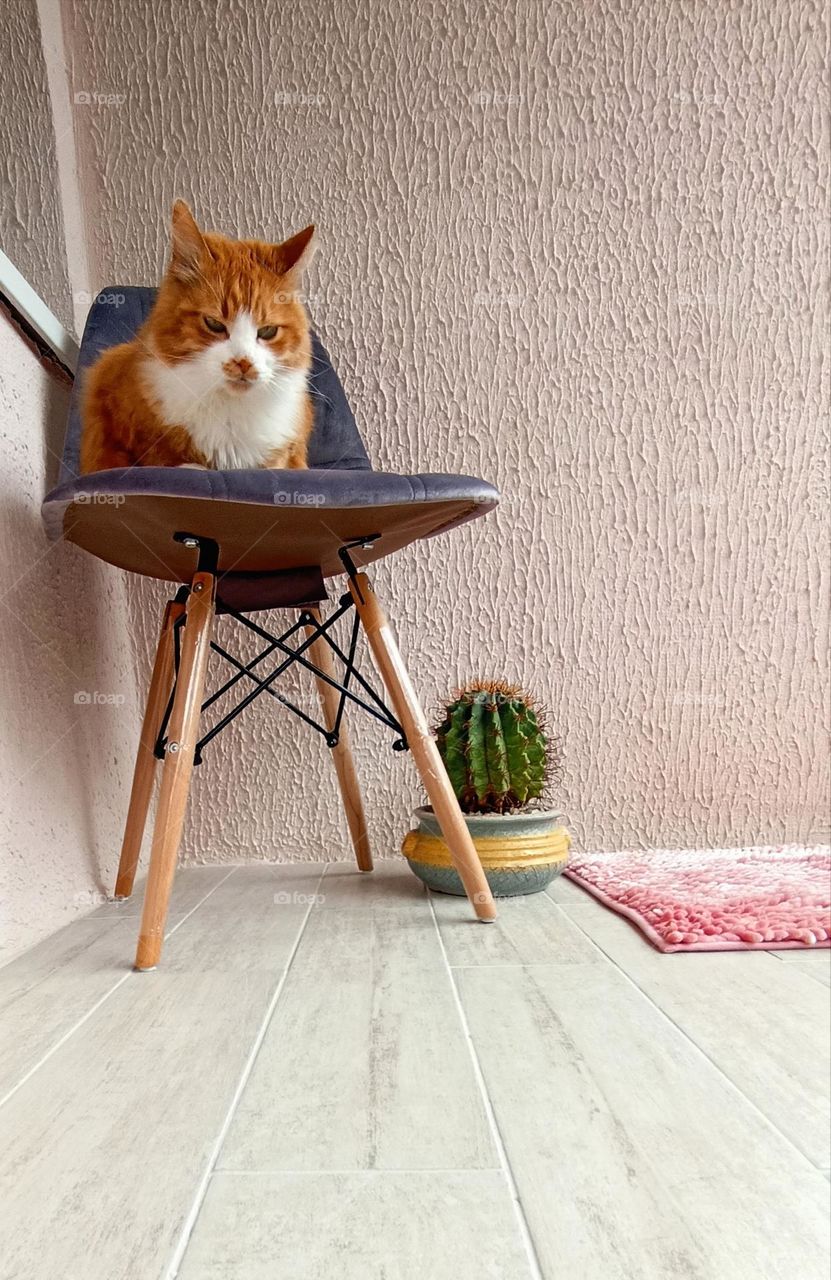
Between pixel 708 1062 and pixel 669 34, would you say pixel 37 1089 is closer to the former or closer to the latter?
pixel 708 1062

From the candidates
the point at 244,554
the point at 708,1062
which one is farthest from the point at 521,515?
the point at 708,1062

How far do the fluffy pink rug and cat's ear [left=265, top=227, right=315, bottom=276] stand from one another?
816 mm

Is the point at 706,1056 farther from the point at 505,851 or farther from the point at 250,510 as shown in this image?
the point at 250,510

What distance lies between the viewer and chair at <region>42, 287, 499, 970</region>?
818mm

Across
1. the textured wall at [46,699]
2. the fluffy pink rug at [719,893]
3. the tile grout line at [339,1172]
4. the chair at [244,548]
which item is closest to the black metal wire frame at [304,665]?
the chair at [244,548]

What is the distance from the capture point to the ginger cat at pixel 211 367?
0.92m

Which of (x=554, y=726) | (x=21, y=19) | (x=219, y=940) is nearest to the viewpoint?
(x=219, y=940)

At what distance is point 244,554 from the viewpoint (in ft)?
3.17

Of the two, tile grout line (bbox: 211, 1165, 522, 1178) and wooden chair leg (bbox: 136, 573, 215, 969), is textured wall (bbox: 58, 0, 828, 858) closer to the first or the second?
wooden chair leg (bbox: 136, 573, 215, 969)

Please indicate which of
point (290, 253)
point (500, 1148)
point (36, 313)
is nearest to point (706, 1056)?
point (500, 1148)

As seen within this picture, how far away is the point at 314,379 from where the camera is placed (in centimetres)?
123

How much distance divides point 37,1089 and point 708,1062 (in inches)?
17.5

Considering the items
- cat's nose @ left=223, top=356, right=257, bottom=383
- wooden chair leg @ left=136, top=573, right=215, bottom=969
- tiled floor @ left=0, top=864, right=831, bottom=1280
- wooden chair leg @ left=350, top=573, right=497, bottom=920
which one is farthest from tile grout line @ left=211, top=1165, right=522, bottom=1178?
cat's nose @ left=223, top=356, right=257, bottom=383

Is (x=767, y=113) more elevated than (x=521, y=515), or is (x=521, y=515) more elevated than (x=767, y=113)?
(x=767, y=113)
